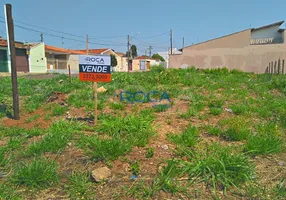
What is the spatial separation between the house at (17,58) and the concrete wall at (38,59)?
0.56 m

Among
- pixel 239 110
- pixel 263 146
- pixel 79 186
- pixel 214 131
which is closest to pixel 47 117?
pixel 79 186

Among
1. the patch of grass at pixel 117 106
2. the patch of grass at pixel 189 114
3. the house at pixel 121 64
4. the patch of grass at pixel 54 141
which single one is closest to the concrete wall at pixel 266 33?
the patch of grass at pixel 189 114

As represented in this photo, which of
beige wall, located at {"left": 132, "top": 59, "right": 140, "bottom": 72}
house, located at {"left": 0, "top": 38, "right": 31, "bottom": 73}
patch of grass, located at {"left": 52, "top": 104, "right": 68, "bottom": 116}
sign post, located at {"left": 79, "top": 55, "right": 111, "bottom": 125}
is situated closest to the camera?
sign post, located at {"left": 79, "top": 55, "right": 111, "bottom": 125}

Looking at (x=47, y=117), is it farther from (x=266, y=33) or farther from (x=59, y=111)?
(x=266, y=33)

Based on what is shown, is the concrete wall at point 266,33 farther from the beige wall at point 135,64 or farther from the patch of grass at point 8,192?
the beige wall at point 135,64

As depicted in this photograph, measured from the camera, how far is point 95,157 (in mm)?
2719

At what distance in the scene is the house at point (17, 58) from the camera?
20969mm

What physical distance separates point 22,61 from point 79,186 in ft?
82.0

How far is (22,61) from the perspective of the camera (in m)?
23.1

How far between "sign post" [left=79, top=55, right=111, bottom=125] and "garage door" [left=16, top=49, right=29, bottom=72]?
22722 mm

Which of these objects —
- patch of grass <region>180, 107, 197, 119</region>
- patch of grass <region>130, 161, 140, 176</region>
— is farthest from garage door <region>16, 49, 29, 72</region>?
patch of grass <region>130, 161, 140, 176</region>

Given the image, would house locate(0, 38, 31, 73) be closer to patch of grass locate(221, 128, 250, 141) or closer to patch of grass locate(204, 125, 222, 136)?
patch of grass locate(204, 125, 222, 136)

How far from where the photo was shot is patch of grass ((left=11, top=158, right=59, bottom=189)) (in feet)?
7.46

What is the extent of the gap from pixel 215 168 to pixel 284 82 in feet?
24.1
